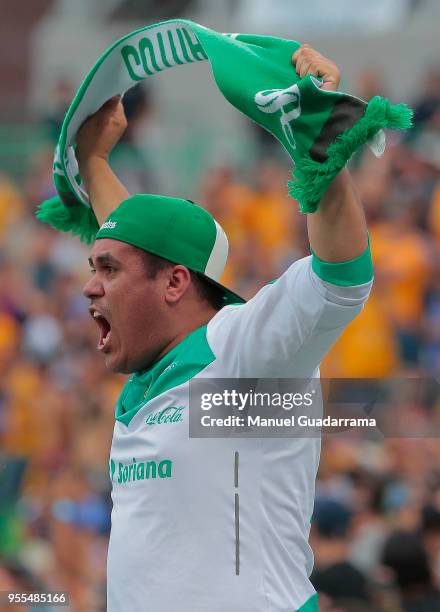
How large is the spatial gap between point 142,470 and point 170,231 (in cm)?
57

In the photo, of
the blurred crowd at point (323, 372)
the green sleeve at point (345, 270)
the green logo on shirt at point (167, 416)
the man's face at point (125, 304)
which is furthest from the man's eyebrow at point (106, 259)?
the blurred crowd at point (323, 372)

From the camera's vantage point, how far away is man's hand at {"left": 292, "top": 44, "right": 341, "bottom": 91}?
8.25 ft

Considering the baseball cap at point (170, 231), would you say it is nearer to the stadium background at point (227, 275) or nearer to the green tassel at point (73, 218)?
the green tassel at point (73, 218)

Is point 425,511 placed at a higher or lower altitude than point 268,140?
lower

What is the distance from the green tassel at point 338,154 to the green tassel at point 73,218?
1.27 meters

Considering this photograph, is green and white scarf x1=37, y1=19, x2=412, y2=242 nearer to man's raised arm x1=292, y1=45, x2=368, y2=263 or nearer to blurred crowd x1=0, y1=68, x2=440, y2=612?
man's raised arm x1=292, y1=45, x2=368, y2=263

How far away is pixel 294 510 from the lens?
109 inches

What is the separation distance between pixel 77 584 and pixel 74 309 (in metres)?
3.41

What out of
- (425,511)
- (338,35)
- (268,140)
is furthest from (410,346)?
(338,35)

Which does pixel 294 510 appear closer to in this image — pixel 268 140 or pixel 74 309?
pixel 74 309

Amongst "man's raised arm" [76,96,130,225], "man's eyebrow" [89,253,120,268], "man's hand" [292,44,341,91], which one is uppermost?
"man's raised arm" [76,96,130,225]

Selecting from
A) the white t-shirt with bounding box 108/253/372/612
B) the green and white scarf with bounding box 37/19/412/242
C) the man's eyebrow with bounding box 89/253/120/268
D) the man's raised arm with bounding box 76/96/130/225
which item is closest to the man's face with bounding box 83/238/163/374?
the man's eyebrow with bounding box 89/253/120/268

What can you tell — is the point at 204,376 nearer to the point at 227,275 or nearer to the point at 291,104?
the point at 291,104

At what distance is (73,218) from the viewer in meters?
3.65
